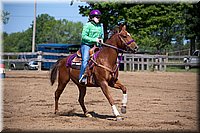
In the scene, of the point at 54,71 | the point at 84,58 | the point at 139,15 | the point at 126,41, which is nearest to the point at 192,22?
the point at 139,15

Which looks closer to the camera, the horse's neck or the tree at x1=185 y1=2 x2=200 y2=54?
the horse's neck

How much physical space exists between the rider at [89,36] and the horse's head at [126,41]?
52 cm

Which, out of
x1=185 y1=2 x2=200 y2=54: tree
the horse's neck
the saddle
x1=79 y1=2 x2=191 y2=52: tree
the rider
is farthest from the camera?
x1=185 y1=2 x2=200 y2=54: tree

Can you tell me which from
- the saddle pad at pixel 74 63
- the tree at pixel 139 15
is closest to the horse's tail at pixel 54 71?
the saddle pad at pixel 74 63

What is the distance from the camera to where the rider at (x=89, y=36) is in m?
8.69

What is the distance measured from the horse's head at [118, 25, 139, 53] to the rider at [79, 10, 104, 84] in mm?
515

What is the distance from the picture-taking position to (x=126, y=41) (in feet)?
27.9

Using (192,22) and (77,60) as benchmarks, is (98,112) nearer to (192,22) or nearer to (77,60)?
(77,60)

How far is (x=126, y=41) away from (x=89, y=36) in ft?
3.04

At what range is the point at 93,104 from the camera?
10859 millimetres

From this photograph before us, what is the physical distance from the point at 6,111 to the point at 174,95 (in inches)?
254

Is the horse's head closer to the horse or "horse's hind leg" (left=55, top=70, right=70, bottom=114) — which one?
the horse

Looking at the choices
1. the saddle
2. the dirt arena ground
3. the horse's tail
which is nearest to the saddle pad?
the saddle

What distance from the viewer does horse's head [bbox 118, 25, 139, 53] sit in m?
8.44
